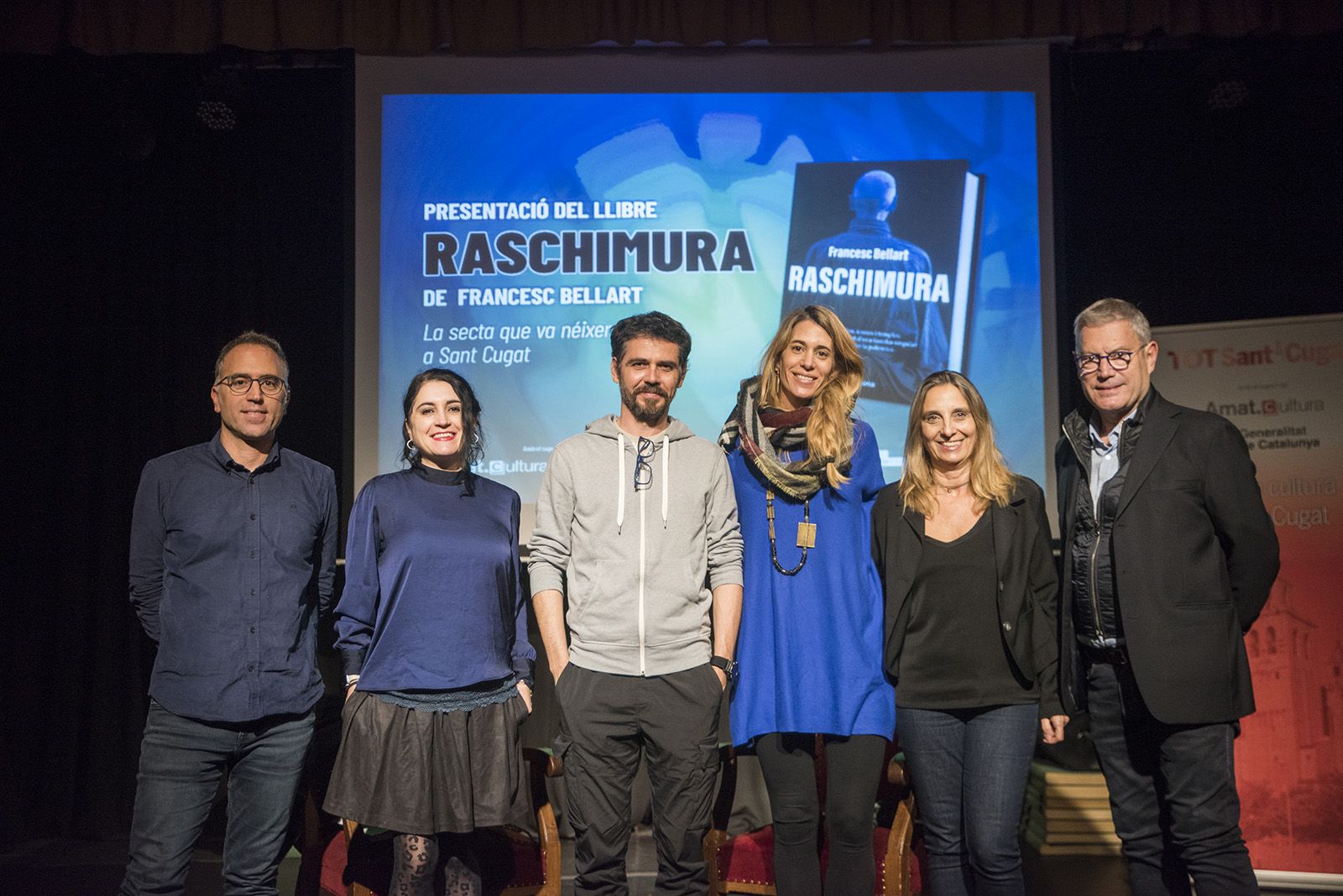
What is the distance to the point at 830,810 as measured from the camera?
246 centimetres

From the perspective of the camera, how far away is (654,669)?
2412mm

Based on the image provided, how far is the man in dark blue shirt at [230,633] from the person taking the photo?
242cm

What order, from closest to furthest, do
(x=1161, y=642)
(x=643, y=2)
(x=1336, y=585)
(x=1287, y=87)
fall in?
(x=1161, y=642) < (x=1336, y=585) < (x=643, y=2) < (x=1287, y=87)

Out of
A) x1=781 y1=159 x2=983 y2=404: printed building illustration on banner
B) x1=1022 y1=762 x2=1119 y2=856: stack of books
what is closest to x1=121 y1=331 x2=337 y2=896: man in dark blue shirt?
x1=781 y1=159 x2=983 y2=404: printed building illustration on banner

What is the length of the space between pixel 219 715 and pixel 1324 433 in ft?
11.8

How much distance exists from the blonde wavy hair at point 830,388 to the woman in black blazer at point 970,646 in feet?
0.69

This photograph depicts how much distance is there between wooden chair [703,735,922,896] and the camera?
2.82 metres

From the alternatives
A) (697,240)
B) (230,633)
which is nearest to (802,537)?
(230,633)

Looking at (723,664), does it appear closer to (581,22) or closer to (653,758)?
(653,758)

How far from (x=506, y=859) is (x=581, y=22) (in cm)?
307

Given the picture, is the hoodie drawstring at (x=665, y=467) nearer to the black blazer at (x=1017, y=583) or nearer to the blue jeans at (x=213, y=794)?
the black blazer at (x=1017, y=583)

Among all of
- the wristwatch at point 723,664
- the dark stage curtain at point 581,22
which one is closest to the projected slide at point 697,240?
the dark stage curtain at point 581,22

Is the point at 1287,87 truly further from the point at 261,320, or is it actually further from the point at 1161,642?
the point at 261,320

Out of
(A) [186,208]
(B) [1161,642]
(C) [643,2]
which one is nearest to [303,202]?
(A) [186,208]
